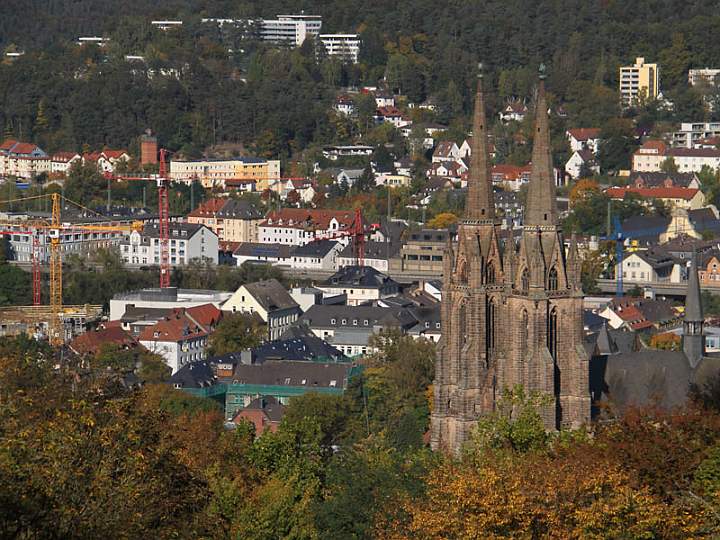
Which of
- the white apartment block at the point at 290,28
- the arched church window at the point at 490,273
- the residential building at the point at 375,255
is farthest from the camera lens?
the white apartment block at the point at 290,28

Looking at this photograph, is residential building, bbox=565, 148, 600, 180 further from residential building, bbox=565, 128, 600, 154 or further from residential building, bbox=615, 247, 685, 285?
residential building, bbox=615, 247, 685, 285

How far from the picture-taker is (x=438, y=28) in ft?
505

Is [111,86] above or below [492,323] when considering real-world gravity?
above

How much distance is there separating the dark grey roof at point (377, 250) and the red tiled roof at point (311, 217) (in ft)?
20.2

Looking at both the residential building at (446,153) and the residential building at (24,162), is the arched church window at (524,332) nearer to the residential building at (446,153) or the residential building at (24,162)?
the residential building at (446,153)

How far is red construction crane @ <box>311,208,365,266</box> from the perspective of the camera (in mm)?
93062

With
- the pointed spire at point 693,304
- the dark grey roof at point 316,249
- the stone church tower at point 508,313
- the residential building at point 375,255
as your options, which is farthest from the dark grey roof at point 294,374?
the dark grey roof at point 316,249

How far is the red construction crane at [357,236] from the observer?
93062 mm

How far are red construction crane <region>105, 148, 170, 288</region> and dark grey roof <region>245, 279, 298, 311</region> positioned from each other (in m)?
9.31

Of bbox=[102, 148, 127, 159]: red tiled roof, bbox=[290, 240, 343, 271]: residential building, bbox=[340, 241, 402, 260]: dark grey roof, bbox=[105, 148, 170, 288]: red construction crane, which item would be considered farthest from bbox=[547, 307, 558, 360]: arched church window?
bbox=[102, 148, 127, 159]: red tiled roof

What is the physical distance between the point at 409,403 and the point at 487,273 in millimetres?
11738

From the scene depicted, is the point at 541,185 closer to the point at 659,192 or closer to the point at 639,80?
the point at 659,192

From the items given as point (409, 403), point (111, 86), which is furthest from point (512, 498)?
point (111, 86)

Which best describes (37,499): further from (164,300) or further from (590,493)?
(164,300)
